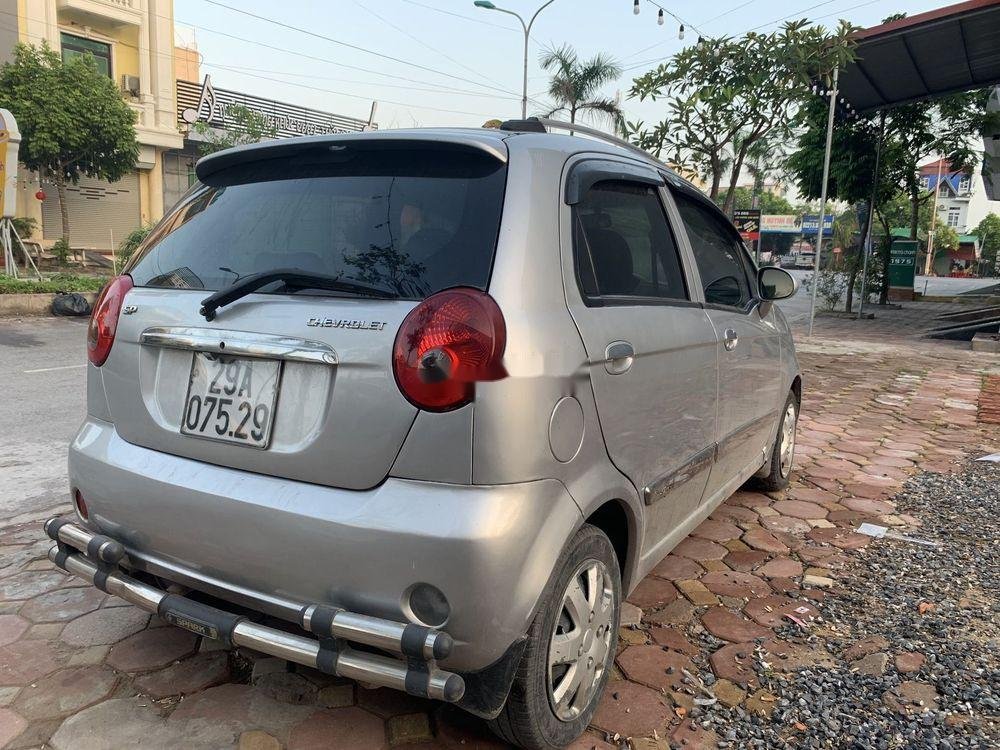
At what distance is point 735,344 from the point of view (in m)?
3.07

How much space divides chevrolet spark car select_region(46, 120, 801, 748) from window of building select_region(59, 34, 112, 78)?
2448cm

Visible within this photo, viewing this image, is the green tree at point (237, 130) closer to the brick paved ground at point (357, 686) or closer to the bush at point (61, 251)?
the bush at point (61, 251)

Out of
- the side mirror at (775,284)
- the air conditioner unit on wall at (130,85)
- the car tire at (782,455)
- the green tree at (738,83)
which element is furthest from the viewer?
the air conditioner unit on wall at (130,85)

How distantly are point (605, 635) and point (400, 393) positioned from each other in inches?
40.0

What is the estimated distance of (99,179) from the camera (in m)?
22.3

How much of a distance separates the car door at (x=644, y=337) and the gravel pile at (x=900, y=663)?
24.1 inches

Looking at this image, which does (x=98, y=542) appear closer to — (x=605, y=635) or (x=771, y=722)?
(x=605, y=635)

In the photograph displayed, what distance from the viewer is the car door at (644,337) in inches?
80.7

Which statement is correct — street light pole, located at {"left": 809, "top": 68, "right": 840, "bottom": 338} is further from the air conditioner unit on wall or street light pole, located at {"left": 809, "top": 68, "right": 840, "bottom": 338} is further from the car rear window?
the air conditioner unit on wall

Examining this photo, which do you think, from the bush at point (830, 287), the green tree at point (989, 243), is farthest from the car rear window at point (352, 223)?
the green tree at point (989, 243)

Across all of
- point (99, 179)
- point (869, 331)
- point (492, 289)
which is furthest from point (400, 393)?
point (99, 179)

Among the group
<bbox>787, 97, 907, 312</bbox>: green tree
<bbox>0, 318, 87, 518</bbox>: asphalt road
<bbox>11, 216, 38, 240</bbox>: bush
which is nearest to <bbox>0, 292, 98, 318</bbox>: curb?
<bbox>0, 318, 87, 518</bbox>: asphalt road

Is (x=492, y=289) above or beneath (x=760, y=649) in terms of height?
above

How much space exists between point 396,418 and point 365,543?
0.29 metres
